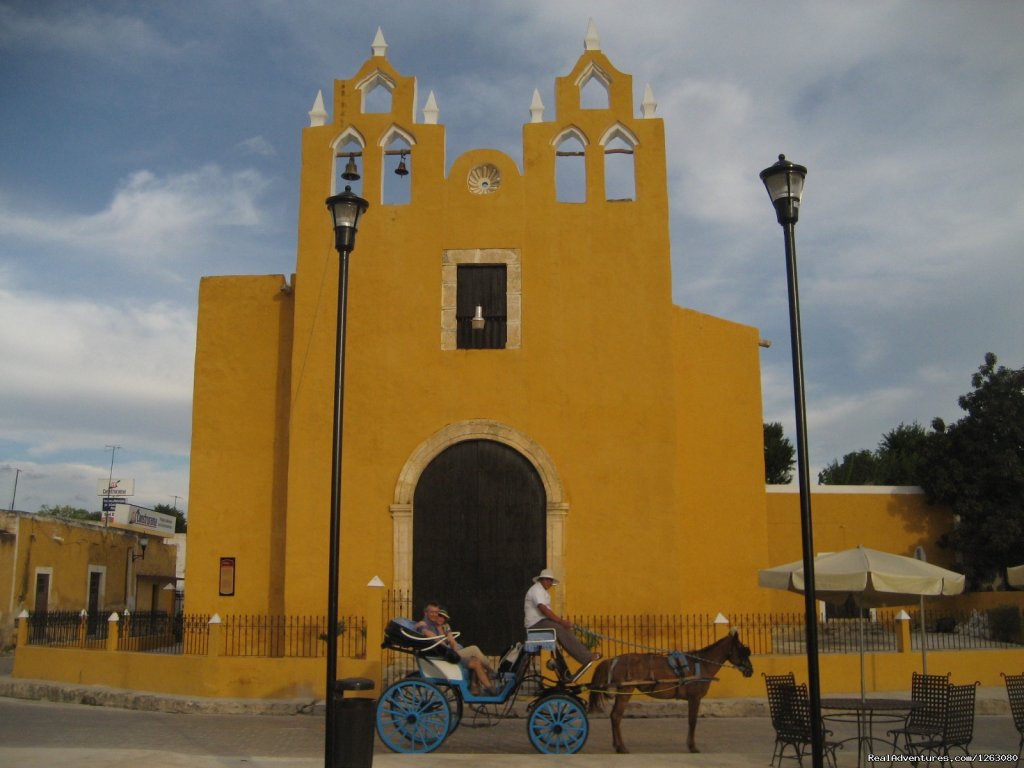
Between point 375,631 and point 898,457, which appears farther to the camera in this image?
point 898,457

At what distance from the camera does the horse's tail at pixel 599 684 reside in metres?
9.78

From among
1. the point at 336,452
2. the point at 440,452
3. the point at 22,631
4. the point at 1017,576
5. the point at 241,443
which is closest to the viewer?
Answer: the point at 336,452

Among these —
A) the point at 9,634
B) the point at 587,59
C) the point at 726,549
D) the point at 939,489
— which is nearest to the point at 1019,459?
the point at 939,489

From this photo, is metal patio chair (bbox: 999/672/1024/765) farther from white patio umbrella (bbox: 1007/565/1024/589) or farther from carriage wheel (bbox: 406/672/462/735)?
carriage wheel (bbox: 406/672/462/735)

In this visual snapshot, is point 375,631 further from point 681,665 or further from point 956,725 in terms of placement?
point 956,725

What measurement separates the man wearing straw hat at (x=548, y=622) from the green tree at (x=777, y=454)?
2840 cm

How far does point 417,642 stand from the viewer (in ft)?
31.4

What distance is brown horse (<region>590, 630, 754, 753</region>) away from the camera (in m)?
9.81

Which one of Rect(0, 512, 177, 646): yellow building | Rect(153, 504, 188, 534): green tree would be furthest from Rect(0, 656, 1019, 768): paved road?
Rect(153, 504, 188, 534): green tree

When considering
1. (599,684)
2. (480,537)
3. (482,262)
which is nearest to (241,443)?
(480,537)

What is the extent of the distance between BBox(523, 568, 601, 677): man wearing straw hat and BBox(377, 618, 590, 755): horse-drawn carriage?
0.12 m

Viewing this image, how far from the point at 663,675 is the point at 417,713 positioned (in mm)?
2467

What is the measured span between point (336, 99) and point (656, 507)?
28.2ft

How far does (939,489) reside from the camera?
888 inches
